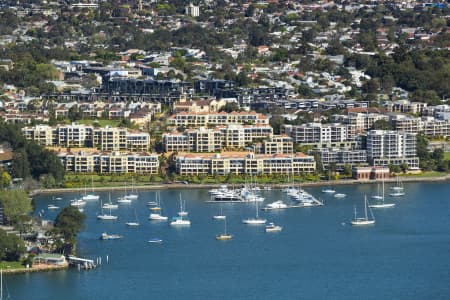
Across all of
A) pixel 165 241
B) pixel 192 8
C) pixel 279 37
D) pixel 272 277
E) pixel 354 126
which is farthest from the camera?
pixel 192 8

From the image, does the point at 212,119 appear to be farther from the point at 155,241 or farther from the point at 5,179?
the point at 155,241

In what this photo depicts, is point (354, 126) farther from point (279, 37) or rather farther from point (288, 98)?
point (279, 37)

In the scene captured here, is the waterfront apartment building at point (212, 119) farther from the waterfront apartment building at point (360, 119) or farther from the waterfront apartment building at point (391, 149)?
the waterfront apartment building at point (391, 149)

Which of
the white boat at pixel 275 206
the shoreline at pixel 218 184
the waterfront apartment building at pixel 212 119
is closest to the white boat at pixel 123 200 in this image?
the shoreline at pixel 218 184

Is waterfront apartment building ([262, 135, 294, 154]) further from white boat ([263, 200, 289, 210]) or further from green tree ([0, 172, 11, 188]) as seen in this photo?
green tree ([0, 172, 11, 188])

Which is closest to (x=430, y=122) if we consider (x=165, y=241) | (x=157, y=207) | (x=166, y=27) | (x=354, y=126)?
(x=354, y=126)

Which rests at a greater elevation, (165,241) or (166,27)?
(166,27)
